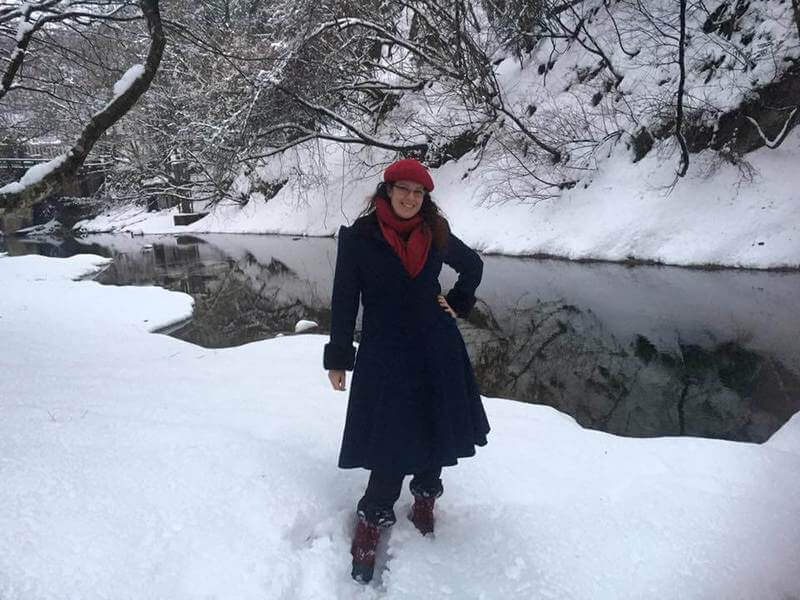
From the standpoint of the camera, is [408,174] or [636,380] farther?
[636,380]

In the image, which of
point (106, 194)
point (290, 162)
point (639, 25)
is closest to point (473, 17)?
point (639, 25)

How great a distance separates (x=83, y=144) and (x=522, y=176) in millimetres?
12294

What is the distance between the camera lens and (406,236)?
6.89ft

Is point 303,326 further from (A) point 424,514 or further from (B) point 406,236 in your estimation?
(B) point 406,236

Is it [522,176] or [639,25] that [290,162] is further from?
[639,25]

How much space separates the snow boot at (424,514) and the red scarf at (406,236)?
1057 mm

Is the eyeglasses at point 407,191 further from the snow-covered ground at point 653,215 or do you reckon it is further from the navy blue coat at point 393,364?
the snow-covered ground at point 653,215

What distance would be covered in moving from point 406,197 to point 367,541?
1429 millimetres

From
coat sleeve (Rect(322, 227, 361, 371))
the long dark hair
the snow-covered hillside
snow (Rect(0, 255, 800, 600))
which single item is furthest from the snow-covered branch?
coat sleeve (Rect(322, 227, 361, 371))

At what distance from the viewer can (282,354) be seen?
17.8 feet

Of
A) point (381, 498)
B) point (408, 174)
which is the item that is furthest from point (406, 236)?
point (381, 498)

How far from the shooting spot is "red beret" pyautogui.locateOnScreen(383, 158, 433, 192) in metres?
2.02

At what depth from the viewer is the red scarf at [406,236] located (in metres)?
2.05

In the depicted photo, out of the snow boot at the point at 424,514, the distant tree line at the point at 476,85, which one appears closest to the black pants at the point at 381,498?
the snow boot at the point at 424,514
